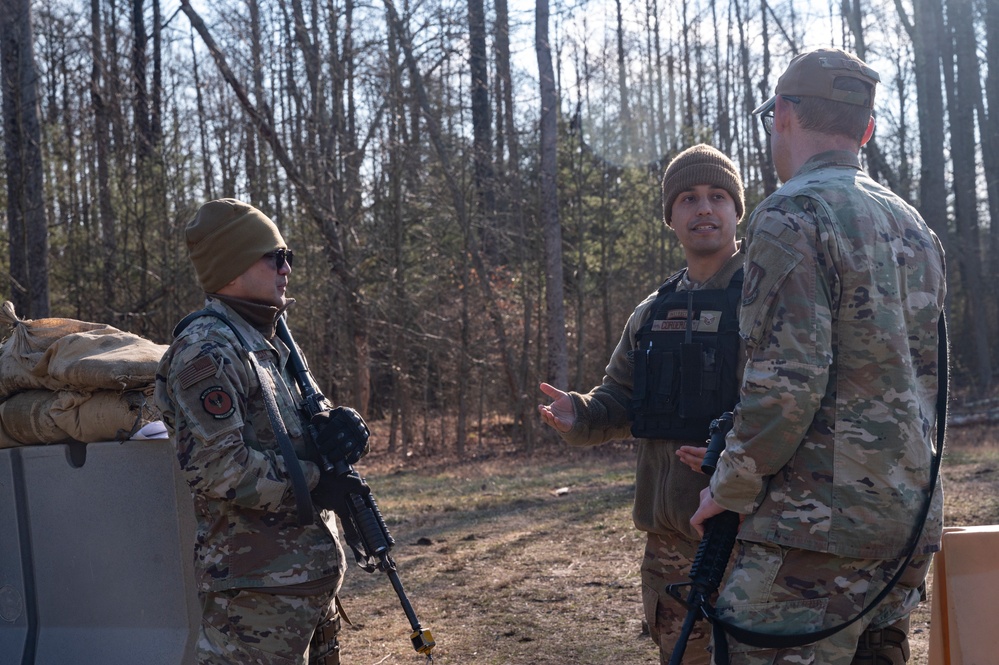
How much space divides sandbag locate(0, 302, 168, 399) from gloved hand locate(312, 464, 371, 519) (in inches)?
44.5

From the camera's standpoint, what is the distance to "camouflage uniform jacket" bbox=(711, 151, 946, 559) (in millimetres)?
2346

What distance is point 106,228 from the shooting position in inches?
675

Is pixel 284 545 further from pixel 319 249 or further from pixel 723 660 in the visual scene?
pixel 319 249

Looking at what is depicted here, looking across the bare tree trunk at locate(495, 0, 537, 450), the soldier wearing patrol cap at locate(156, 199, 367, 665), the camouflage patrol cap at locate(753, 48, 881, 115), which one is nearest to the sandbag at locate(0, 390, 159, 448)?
the soldier wearing patrol cap at locate(156, 199, 367, 665)

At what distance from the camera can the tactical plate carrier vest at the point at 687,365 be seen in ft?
10.5

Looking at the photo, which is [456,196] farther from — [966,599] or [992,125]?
[992,125]

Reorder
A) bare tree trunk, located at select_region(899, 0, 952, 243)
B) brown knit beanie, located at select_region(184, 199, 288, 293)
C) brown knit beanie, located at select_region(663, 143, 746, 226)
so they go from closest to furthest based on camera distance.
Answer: brown knit beanie, located at select_region(184, 199, 288, 293) → brown knit beanie, located at select_region(663, 143, 746, 226) → bare tree trunk, located at select_region(899, 0, 952, 243)

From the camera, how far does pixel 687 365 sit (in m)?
3.25

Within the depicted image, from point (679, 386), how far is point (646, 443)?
0.95 ft

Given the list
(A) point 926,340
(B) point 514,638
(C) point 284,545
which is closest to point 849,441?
(A) point 926,340

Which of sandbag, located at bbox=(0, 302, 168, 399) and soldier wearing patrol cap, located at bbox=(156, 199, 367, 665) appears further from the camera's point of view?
sandbag, located at bbox=(0, 302, 168, 399)

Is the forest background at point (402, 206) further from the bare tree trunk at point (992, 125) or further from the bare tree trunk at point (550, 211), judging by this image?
→ the bare tree trunk at point (992, 125)

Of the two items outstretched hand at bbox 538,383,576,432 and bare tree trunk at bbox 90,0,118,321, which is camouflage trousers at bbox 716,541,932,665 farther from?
bare tree trunk at bbox 90,0,118,321

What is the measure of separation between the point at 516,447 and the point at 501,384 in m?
1.72
